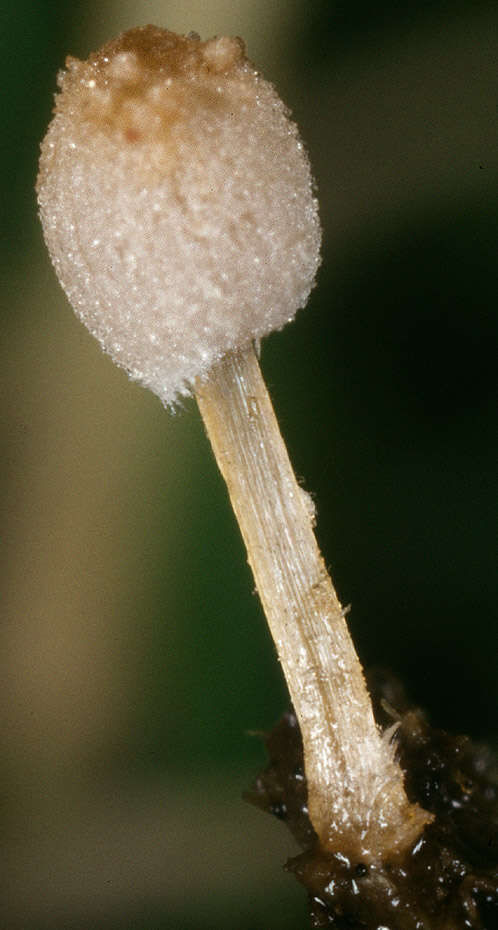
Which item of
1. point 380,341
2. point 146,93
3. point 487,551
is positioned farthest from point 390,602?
point 146,93

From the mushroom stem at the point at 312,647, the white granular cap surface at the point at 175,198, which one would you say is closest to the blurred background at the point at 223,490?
the mushroom stem at the point at 312,647

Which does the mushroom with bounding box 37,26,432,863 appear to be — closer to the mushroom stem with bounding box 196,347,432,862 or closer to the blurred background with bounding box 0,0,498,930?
the mushroom stem with bounding box 196,347,432,862

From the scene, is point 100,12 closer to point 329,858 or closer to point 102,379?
point 102,379

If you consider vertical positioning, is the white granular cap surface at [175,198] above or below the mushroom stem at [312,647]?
above

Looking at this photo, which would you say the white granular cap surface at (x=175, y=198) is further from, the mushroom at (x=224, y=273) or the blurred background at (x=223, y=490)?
the blurred background at (x=223, y=490)

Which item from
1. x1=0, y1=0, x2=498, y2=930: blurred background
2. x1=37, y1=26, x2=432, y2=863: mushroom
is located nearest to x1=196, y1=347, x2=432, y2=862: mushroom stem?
x1=37, y1=26, x2=432, y2=863: mushroom

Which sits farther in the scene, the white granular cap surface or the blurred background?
the blurred background
